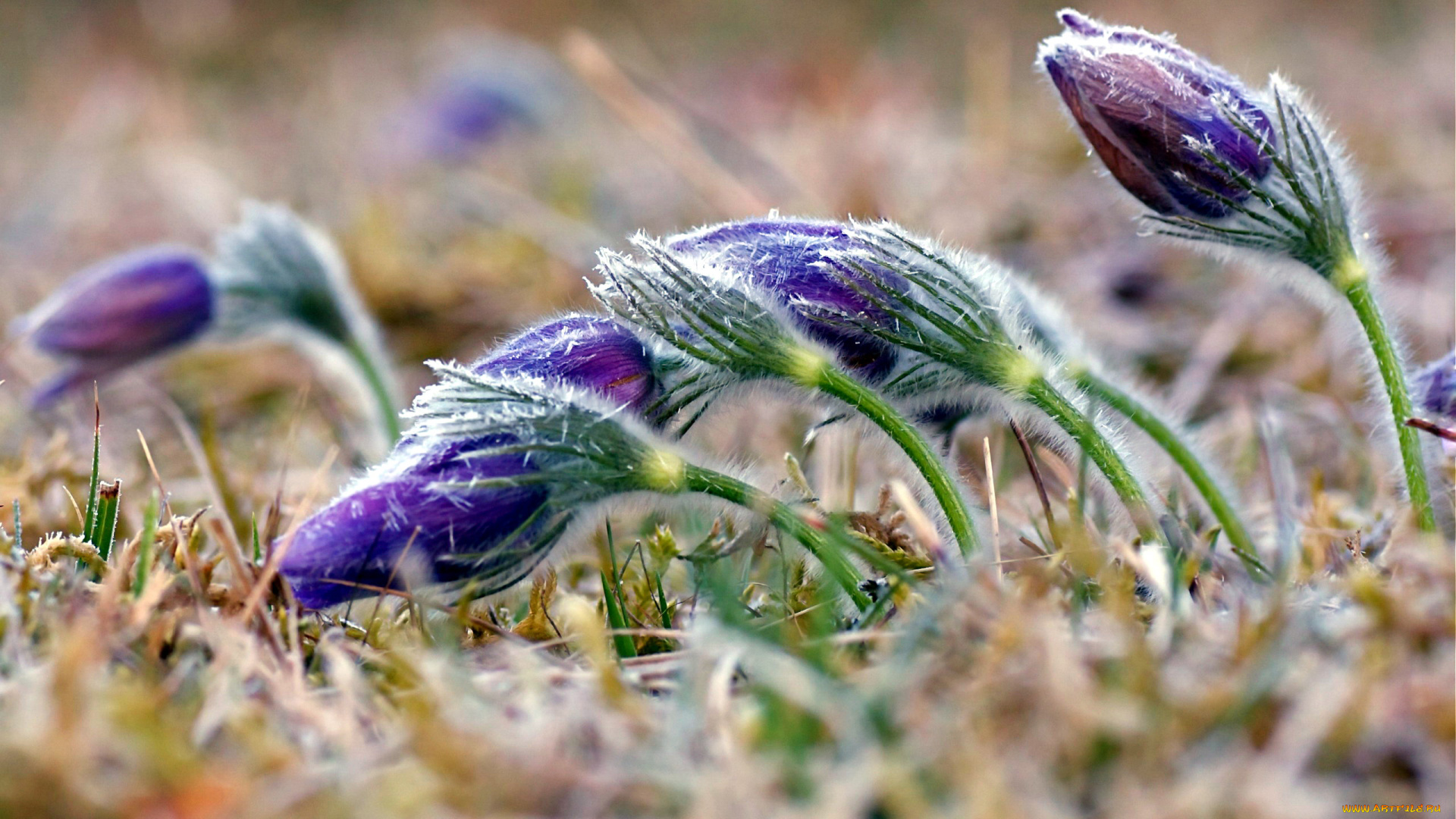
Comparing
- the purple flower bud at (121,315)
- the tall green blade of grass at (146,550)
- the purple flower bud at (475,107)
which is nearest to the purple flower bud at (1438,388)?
the tall green blade of grass at (146,550)

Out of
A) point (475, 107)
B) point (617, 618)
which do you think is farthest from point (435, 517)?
point (475, 107)

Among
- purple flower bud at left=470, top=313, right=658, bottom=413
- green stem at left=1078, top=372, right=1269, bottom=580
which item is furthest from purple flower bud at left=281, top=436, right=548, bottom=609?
green stem at left=1078, top=372, right=1269, bottom=580

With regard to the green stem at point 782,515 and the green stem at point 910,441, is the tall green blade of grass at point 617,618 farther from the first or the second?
the green stem at point 910,441

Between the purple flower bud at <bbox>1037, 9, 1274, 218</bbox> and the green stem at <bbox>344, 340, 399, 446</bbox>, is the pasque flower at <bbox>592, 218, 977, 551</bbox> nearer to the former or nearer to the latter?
the purple flower bud at <bbox>1037, 9, 1274, 218</bbox>

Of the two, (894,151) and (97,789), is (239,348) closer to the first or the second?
(894,151)

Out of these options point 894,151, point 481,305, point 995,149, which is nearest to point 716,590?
point 481,305

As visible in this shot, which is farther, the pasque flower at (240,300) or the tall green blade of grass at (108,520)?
the pasque flower at (240,300)

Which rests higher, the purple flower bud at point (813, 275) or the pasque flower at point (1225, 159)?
the pasque flower at point (1225, 159)
